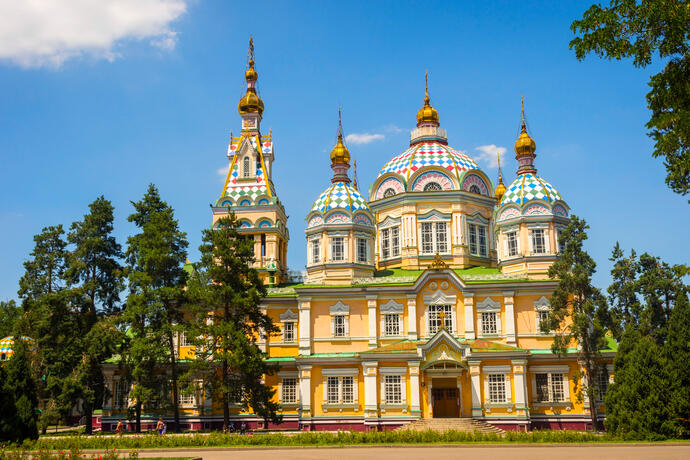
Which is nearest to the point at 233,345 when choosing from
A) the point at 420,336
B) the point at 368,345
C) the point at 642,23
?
the point at 368,345

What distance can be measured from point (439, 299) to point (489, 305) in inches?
110

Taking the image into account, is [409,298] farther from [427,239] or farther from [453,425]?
[453,425]

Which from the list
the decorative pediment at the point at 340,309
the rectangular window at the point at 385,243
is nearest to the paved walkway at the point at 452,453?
the decorative pediment at the point at 340,309

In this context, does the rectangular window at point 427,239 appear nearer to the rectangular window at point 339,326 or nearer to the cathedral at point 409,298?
the cathedral at point 409,298

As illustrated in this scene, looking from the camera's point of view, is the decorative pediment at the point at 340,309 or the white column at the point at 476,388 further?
the decorative pediment at the point at 340,309

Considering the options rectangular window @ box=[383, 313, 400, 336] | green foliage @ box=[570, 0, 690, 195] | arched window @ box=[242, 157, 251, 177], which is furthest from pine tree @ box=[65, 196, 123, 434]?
green foliage @ box=[570, 0, 690, 195]

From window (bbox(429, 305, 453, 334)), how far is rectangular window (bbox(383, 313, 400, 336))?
1862 mm

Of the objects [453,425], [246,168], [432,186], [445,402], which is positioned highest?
[246,168]

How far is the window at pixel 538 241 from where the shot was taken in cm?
3769

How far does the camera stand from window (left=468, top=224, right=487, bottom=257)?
41562mm

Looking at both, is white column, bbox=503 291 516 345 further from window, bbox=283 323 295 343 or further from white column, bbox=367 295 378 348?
window, bbox=283 323 295 343

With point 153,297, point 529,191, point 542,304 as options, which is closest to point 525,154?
point 529,191

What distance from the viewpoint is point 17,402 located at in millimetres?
24359

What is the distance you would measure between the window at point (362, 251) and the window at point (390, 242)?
3.30 meters
